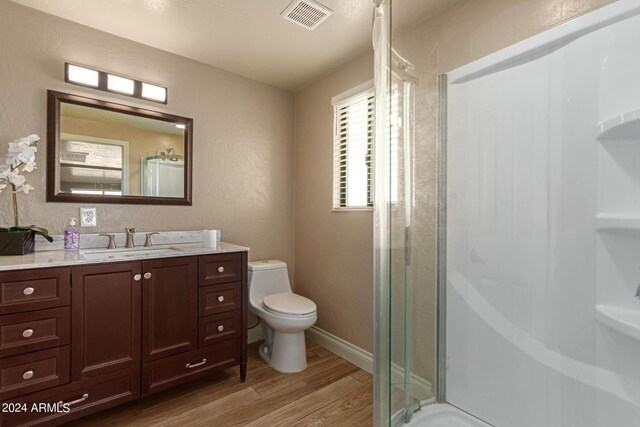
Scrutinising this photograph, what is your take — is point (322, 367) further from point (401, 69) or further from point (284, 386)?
point (401, 69)

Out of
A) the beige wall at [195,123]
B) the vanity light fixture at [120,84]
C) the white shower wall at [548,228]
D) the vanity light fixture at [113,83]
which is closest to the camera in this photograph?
the white shower wall at [548,228]

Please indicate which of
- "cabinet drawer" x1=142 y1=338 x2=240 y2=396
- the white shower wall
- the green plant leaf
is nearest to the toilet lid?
"cabinet drawer" x1=142 y1=338 x2=240 y2=396

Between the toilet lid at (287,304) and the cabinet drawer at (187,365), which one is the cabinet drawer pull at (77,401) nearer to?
the cabinet drawer at (187,365)

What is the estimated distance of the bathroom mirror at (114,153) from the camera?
1822 mm

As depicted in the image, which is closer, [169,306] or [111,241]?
[169,306]

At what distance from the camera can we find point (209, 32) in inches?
76.9

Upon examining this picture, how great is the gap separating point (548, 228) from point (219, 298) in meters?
1.77

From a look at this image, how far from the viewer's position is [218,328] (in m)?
1.88

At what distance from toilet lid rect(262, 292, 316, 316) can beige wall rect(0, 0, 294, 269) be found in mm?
503

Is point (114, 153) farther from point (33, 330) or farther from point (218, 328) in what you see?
point (218, 328)

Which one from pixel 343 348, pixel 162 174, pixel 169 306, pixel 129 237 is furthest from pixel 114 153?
pixel 343 348

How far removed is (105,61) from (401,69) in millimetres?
1898

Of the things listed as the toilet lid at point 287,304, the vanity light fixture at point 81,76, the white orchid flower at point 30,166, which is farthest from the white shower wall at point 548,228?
the white orchid flower at point 30,166

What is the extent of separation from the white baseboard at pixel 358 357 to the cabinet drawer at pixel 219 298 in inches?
35.5
